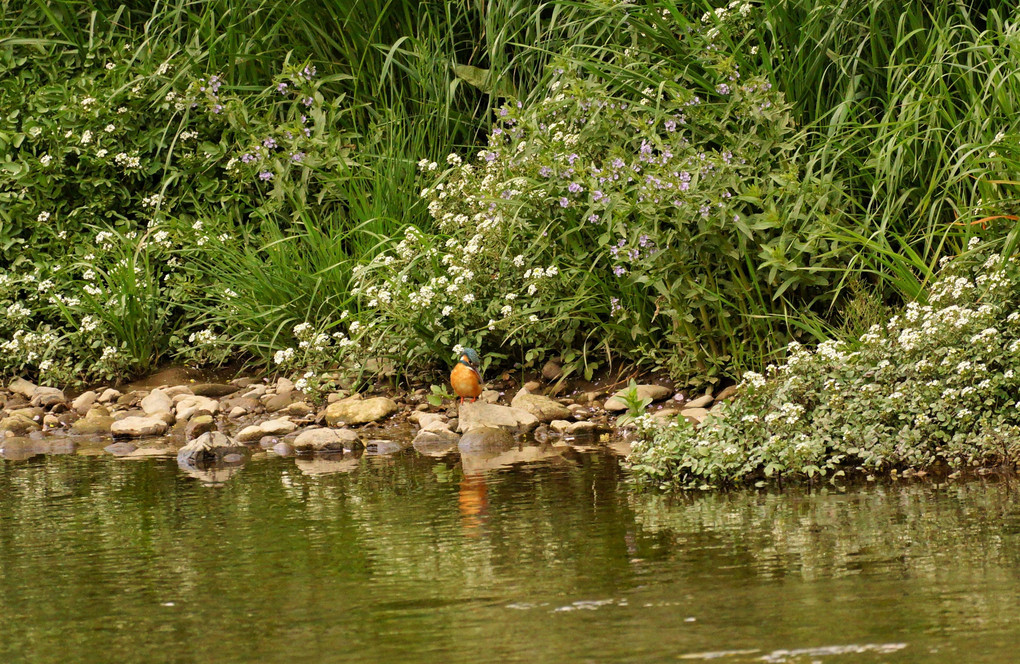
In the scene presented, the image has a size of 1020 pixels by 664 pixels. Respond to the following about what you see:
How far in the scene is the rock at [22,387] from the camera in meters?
7.80

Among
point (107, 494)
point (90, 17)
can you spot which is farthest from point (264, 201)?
point (107, 494)

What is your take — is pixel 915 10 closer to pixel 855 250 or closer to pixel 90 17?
pixel 855 250

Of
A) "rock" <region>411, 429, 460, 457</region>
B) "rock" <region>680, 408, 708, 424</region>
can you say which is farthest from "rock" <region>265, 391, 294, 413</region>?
"rock" <region>680, 408, 708, 424</region>

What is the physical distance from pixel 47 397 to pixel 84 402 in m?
0.27

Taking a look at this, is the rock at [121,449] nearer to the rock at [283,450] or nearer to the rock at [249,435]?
the rock at [249,435]

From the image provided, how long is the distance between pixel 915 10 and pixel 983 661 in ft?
15.2

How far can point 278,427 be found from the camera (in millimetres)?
6645

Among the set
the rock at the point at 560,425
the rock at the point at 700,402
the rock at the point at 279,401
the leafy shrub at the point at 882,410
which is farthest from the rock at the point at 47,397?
the leafy shrub at the point at 882,410

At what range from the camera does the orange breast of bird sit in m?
6.38

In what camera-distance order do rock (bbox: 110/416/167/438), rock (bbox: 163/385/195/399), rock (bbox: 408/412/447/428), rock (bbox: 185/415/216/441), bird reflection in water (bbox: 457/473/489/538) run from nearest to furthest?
bird reflection in water (bbox: 457/473/489/538)
rock (bbox: 408/412/447/428)
rock (bbox: 185/415/216/441)
rock (bbox: 110/416/167/438)
rock (bbox: 163/385/195/399)

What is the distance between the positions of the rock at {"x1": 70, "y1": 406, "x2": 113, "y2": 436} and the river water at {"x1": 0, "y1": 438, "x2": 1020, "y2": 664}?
1.82 metres

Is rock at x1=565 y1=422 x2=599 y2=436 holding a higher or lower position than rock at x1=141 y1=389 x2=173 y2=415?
lower

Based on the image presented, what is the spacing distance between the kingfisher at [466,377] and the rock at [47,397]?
101 inches

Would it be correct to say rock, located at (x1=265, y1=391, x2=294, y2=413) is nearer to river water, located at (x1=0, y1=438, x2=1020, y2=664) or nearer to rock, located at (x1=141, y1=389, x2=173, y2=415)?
rock, located at (x1=141, y1=389, x2=173, y2=415)
